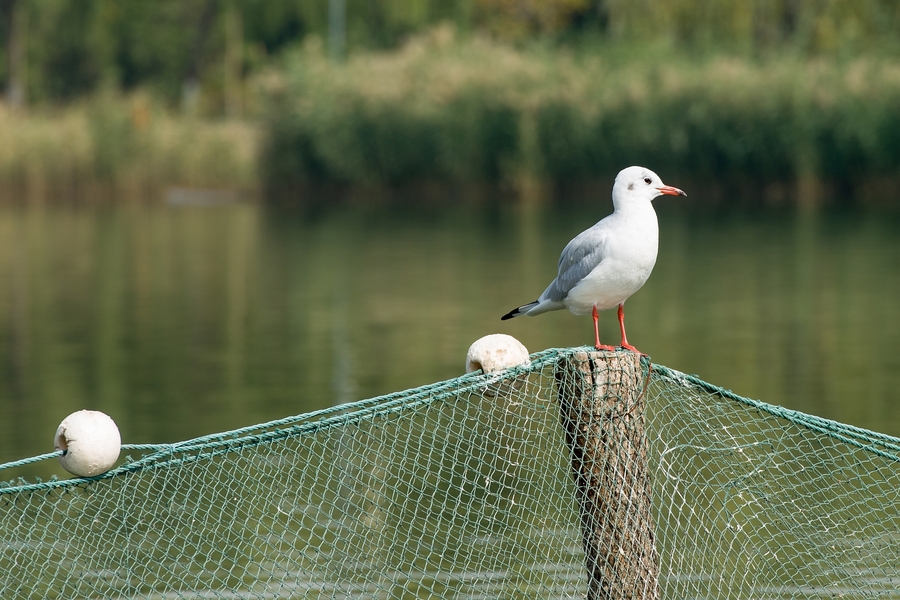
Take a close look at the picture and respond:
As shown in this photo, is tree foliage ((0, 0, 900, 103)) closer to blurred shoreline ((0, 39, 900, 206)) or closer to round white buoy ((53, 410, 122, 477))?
blurred shoreline ((0, 39, 900, 206))

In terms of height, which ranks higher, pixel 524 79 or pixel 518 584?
pixel 524 79

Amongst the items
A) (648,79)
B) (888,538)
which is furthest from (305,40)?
(888,538)

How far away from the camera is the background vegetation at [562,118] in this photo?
97.9 ft

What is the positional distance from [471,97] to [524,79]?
1413 millimetres

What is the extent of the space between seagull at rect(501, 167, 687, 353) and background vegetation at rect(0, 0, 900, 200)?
81.4 ft

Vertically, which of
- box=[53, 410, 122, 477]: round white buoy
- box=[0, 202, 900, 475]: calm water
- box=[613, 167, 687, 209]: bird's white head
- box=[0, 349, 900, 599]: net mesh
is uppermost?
box=[613, 167, 687, 209]: bird's white head

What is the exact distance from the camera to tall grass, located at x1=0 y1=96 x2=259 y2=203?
3394cm

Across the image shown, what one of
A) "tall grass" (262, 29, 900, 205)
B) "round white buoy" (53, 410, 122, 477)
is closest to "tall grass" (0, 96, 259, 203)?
"tall grass" (262, 29, 900, 205)

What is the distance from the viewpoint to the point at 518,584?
5574mm

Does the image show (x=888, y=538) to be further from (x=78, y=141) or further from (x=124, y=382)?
(x=78, y=141)

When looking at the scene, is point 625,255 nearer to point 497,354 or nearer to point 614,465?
point 497,354

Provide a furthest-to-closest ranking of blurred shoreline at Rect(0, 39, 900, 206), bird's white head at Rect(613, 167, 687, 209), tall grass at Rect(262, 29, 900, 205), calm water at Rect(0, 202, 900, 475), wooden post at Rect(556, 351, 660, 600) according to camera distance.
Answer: blurred shoreline at Rect(0, 39, 900, 206), tall grass at Rect(262, 29, 900, 205), calm water at Rect(0, 202, 900, 475), bird's white head at Rect(613, 167, 687, 209), wooden post at Rect(556, 351, 660, 600)

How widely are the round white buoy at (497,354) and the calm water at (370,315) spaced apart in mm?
4042

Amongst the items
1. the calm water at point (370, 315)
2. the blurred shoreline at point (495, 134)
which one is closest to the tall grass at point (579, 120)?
the blurred shoreline at point (495, 134)
